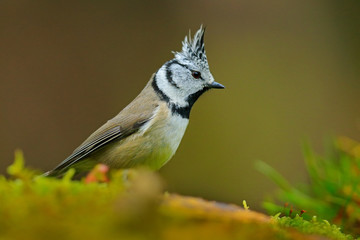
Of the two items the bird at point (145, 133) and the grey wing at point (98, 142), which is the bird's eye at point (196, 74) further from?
the grey wing at point (98, 142)

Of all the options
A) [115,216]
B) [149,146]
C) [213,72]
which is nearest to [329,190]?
[149,146]

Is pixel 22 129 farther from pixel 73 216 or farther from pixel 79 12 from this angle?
pixel 73 216

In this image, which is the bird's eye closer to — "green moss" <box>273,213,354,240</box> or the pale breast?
the pale breast

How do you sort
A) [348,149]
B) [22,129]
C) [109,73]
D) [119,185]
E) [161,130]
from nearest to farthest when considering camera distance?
1. [119,185]
2. [348,149]
3. [161,130]
4. [22,129]
5. [109,73]

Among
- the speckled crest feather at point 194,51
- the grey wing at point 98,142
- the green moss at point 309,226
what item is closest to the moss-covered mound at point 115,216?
the green moss at point 309,226

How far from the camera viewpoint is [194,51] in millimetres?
2531

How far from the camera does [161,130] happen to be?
2.26m

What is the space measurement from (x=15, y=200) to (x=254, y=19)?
5.15m

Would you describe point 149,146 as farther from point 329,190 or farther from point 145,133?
point 329,190

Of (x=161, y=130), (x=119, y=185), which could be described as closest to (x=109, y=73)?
(x=161, y=130)

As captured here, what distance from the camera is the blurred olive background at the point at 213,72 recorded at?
435cm

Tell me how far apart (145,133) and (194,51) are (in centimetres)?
61

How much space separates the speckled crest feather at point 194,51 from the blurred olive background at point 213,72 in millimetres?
1821

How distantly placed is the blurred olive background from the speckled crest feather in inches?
71.7
